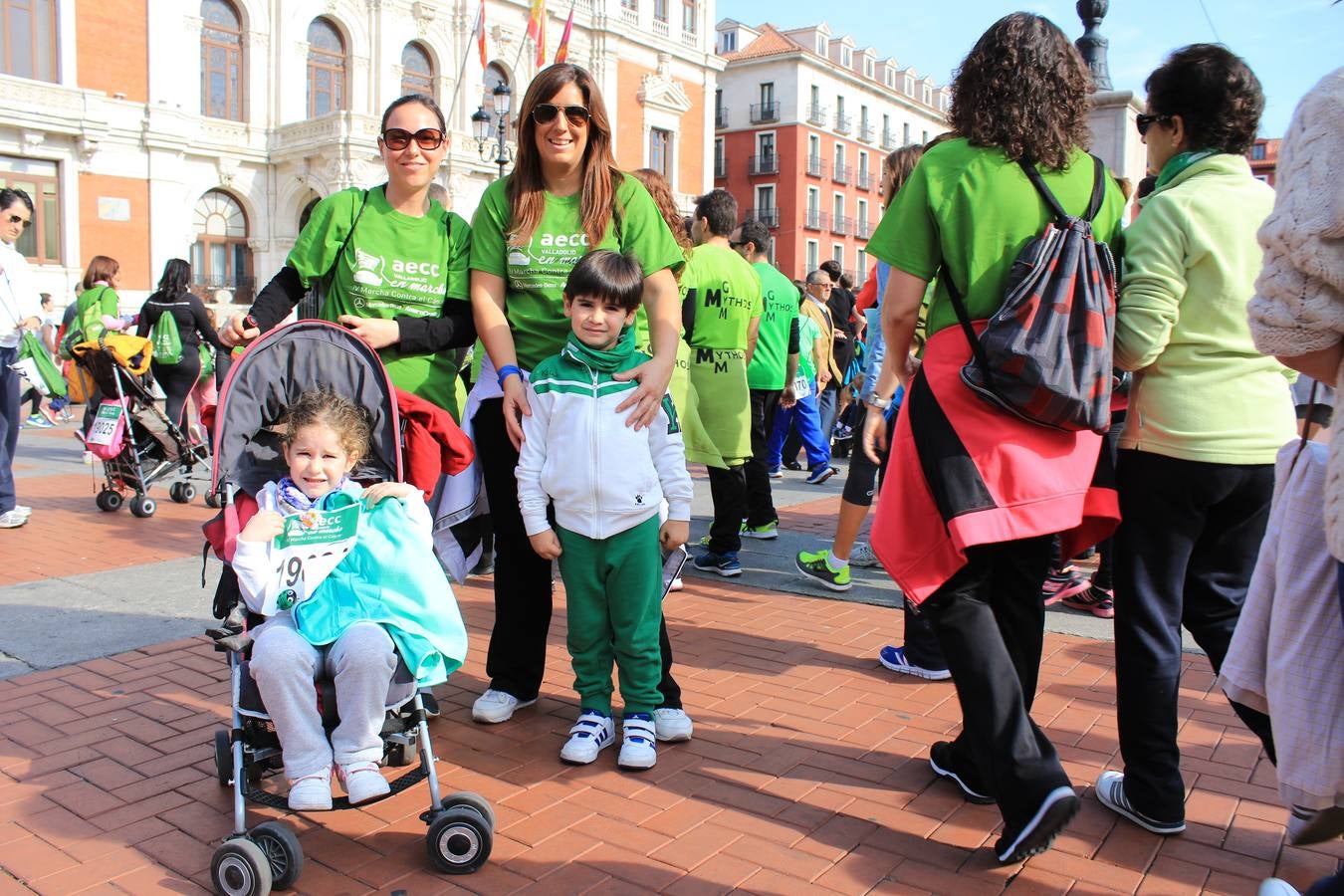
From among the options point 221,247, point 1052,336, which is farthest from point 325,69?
point 1052,336

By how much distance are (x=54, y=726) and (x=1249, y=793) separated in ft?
12.8

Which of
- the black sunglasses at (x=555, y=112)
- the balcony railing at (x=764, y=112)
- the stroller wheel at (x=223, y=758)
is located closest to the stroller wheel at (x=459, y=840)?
the stroller wheel at (x=223, y=758)

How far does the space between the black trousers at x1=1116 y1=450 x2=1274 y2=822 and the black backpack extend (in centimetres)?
36

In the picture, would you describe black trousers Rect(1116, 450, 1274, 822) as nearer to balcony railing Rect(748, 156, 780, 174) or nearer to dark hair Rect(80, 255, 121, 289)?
dark hair Rect(80, 255, 121, 289)

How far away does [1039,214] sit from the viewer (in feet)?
8.66

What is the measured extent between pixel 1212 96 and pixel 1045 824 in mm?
1990

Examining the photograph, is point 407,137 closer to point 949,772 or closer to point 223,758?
point 223,758

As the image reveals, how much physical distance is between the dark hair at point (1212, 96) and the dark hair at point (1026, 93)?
0.38 m

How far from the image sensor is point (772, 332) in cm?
720

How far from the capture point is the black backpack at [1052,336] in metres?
2.52

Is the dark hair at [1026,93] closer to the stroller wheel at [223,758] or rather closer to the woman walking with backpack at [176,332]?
the stroller wheel at [223,758]

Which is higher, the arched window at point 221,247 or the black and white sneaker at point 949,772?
the arched window at point 221,247

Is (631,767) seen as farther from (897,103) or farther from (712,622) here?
(897,103)

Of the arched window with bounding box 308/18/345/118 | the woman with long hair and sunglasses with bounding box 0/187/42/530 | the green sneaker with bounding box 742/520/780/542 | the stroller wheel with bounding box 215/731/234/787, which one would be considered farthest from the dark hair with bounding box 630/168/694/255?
the arched window with bounding box 308/18/345/118
